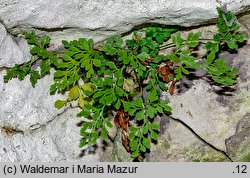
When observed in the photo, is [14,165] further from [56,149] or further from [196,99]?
[196,99]

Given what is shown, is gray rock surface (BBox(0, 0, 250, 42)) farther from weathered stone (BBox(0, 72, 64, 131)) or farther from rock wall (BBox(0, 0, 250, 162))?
weathered stone (BBox(0, 72, 64, 131))

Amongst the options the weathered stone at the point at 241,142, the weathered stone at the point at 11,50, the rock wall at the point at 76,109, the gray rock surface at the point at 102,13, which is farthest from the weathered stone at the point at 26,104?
the weathered stone at the point at 241,142

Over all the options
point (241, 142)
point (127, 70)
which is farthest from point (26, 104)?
point (241, 142)

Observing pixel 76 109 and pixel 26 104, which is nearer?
pixel 26 104

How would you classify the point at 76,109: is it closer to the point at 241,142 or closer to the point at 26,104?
the point at 26,104

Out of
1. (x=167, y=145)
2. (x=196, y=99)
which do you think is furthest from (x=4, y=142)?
(x=196, y=99)

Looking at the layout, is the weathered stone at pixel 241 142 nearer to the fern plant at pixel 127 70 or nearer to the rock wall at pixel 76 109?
the rock wall at pixel 76 109
